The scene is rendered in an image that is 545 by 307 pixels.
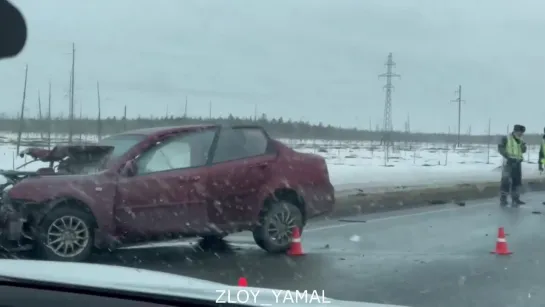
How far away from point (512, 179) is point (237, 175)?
10.2m

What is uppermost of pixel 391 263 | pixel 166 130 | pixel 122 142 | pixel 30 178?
pixel 166 130

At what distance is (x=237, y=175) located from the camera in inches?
390

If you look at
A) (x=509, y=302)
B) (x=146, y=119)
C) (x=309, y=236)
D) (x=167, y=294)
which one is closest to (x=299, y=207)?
(x=309, y=236)

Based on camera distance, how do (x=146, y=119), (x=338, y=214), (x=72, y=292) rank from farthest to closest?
(x=146, y=119)
(x=338, y=214)
(x=72, y=292)

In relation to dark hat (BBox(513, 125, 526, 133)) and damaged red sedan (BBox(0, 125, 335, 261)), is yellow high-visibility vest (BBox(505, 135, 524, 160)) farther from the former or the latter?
damaged red sedan (BBox(0, 125, 335, 261))

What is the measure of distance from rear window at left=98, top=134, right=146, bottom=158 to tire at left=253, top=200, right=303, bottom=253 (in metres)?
1.84

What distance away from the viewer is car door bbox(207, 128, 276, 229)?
32.0 ft

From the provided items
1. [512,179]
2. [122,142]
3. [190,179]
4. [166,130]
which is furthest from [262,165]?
[512,179]

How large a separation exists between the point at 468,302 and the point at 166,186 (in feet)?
12.1

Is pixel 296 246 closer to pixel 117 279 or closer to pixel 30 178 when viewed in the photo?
pixel 30 178

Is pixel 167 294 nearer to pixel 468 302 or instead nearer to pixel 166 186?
pixel 468 302

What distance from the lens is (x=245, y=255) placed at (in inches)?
408

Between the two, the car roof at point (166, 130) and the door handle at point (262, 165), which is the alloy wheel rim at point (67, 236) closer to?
the car roof at point (166, 130)

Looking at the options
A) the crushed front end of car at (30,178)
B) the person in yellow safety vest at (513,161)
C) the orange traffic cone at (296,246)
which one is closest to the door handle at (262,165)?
the orange traffic cone at (296,246)
